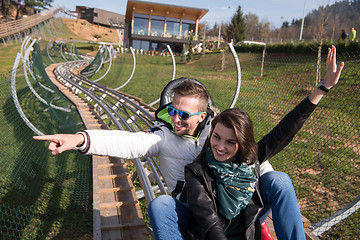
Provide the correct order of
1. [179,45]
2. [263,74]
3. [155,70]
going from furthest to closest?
[179,45]
[155,70]
[263,74]

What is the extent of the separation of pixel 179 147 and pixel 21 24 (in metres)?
41.4

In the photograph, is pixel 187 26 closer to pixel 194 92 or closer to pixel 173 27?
pixel 173 27

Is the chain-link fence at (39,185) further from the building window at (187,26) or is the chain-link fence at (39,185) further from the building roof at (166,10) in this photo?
the building window at (187,26)

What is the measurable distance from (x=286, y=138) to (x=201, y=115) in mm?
636

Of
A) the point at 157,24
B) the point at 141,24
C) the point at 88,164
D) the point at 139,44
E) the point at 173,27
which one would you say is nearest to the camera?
the point at 88,164

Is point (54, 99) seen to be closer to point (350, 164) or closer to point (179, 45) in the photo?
point (350, 164)

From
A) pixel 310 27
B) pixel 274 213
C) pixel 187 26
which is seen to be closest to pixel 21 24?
pixel 187 26

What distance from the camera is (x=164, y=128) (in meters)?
2.34

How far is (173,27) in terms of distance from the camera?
4200cm

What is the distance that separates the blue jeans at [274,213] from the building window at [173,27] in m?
40.8

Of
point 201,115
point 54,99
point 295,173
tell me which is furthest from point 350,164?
point 54,99

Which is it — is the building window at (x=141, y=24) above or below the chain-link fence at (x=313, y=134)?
above

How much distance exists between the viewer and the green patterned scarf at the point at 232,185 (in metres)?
1.87

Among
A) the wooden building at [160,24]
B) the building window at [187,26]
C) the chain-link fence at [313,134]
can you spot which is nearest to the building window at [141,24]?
the wooden building at [160,24]
